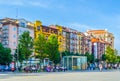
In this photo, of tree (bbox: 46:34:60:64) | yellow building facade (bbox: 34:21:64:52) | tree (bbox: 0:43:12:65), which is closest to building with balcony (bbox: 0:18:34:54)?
yellow building facade (bbox: 34:21:64:52)

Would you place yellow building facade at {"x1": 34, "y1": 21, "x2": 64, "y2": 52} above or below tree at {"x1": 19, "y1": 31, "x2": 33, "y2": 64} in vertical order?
above

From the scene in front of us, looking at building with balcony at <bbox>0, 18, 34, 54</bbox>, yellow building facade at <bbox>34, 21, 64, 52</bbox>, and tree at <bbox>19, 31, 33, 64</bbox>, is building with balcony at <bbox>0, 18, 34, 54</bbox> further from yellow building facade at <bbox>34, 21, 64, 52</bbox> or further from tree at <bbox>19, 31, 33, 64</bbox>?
tree at <bbox>19, 31, 33, 64</bbox>

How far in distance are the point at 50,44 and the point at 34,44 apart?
4531mm

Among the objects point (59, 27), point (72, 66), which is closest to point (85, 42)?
point (59, 27)

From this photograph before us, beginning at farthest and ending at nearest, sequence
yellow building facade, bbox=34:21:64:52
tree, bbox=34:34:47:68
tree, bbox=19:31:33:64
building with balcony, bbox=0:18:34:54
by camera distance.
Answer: yellow building facade, bbox=34:21:64:52, building with balcony, bbox=0:18:34:54, tree, bbox=34:34:47:68, tree, bbox=19:31:33:64

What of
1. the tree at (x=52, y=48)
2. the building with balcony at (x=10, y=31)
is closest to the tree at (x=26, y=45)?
the tree at (x=52, y=48)

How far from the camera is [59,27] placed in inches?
4638

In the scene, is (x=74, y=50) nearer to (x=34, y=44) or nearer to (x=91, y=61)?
(x=91, y=61)

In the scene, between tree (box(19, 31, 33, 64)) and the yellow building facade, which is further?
the yellow building facade

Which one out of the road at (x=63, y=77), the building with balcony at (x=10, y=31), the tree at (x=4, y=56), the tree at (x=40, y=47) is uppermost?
the building with balcony at (x=10, y=31)

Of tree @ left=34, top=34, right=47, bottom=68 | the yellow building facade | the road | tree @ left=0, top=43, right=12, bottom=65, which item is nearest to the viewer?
the road

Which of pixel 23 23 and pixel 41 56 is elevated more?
pixel 23 23

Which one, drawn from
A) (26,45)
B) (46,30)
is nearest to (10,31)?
(46,30)

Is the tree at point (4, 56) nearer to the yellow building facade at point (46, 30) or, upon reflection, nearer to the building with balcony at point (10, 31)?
the building with balcony at point (10, 31)
